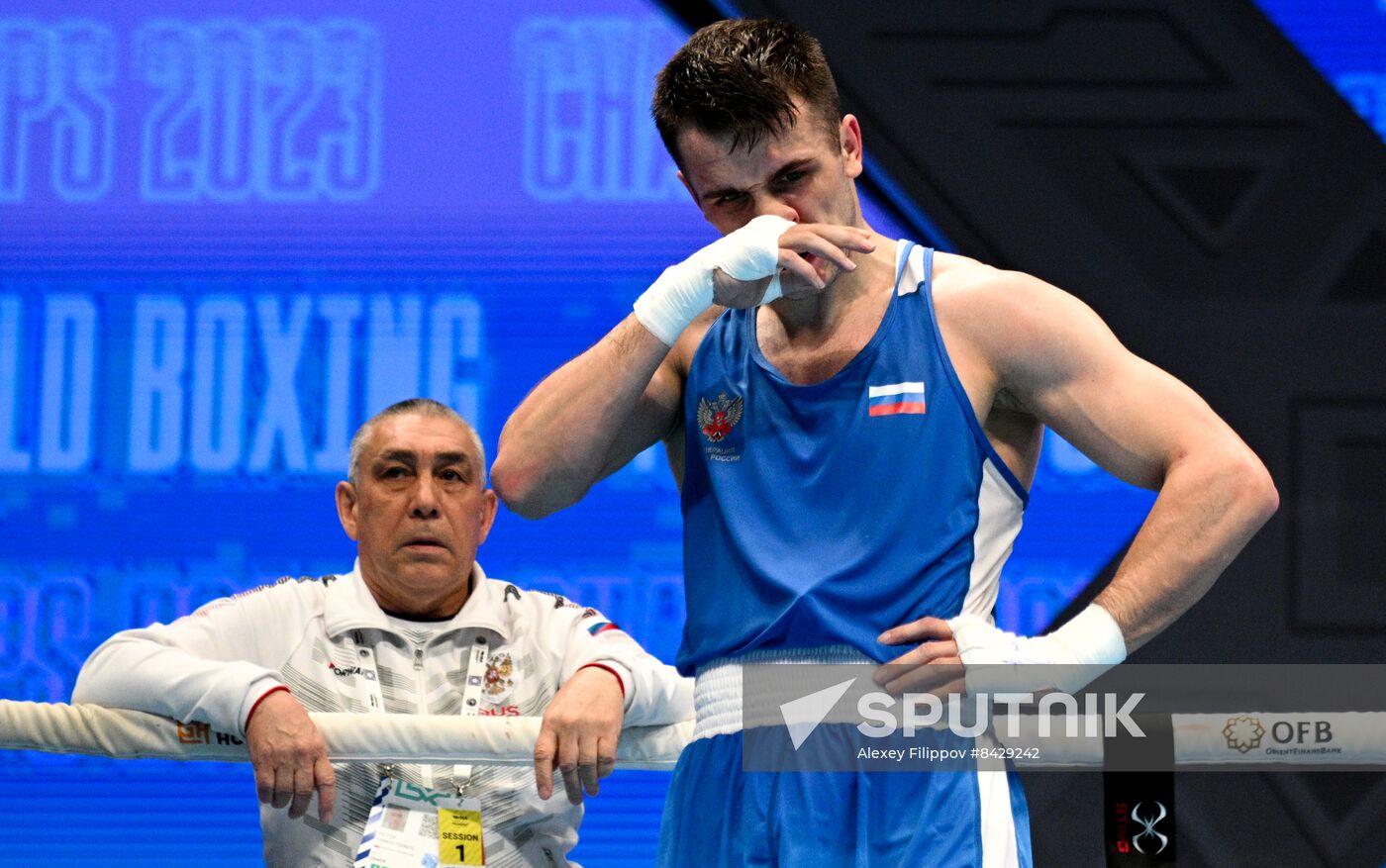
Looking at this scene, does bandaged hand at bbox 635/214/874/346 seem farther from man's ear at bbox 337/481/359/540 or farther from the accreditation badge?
man's ear at bbox 337/481/359/540

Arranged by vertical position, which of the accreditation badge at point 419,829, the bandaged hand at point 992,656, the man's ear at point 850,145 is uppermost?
the man's ear at point 850,145

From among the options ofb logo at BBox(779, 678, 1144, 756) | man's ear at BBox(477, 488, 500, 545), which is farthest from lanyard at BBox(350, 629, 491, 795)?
ofb logo at BBox(779, 678, 1144, 756)

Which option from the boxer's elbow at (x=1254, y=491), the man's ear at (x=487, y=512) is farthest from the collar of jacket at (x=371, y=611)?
the boxer's elbow at (x=1254, y=491)

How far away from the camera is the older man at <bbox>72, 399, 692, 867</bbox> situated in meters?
2.57

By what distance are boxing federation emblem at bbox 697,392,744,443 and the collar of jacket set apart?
1.32 m

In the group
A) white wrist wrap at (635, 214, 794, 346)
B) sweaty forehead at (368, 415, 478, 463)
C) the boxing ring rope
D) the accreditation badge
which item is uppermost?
sweaty forehead at (368, 415, 478, 463)

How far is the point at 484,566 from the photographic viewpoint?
12.7 ft

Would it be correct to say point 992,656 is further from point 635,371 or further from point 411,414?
point 411,414

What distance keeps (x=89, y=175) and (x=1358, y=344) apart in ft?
10.6

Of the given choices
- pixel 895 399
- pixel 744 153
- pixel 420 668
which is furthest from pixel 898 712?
pixel 420 668

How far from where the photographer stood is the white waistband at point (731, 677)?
1799mm

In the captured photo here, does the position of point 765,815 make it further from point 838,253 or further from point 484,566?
point 484,566

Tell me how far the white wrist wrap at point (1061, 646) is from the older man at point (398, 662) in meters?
0.86

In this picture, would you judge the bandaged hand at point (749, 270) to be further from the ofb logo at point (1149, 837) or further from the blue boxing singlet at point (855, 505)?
the ofb logo at point (1149, 837)
